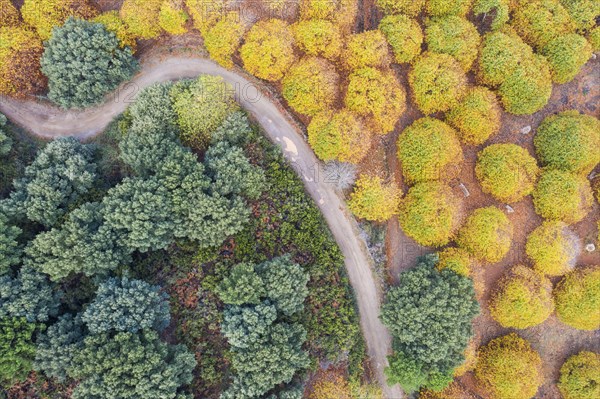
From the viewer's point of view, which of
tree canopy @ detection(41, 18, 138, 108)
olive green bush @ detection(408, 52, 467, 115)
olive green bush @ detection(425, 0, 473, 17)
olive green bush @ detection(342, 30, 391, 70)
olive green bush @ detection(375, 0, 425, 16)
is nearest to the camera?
tree canopy @ detection(41, 18, 138, 108)

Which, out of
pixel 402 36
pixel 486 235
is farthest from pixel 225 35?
pixel 486 235

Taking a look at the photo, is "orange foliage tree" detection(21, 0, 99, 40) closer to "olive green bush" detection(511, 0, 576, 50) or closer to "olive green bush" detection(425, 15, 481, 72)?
"olive green bush" detection(425, 15, 481, 72)

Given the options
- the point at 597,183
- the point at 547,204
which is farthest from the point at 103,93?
the point at 597,183

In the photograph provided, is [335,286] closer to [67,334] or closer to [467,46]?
[67,334]

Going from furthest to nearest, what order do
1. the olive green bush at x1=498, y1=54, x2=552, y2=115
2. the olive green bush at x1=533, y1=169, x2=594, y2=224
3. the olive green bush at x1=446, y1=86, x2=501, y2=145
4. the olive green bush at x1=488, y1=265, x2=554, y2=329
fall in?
the olive green bush at x1=533, y1=169, x2=594, y2=224 < the olive green bush at x1=498, y1=54, x2=552, y2=115 < the olive green bush at x1=488, y1=265, x2=554, y2=329 < the olive green bush at x1=446, y1=86, x2=501, y2=145

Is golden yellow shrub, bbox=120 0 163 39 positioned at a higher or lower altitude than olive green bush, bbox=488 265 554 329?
higher

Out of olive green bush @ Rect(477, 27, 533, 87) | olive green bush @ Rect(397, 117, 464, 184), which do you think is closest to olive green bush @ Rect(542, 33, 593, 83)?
olive green bush @ Rect(477, 27, 533, 87)

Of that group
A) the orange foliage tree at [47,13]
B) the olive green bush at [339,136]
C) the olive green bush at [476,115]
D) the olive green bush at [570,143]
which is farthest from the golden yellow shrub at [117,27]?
the olive green bush at [570,143]
